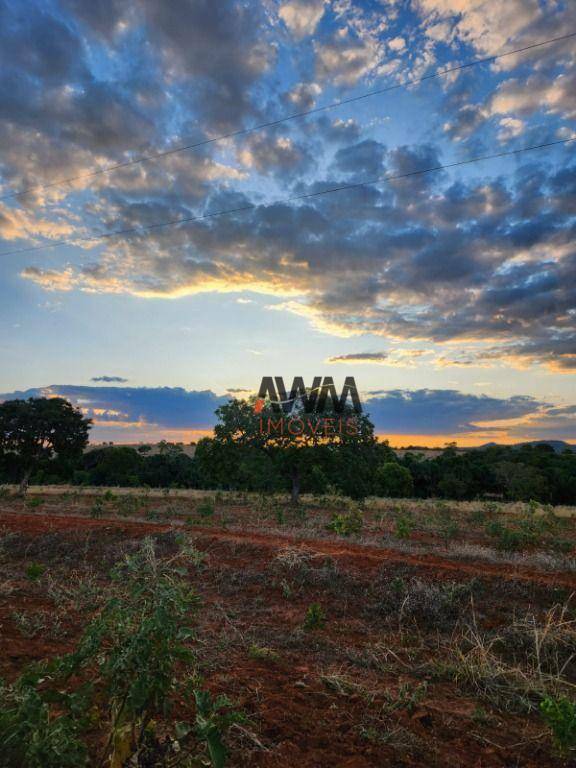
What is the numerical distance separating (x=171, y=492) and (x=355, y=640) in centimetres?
2655

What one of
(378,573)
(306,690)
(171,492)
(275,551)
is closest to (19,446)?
(171,492)

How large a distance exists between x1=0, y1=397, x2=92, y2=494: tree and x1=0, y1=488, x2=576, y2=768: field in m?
18.7

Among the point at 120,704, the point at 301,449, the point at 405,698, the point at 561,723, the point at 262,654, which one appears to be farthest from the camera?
the point at 301,449

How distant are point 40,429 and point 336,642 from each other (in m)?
28.7

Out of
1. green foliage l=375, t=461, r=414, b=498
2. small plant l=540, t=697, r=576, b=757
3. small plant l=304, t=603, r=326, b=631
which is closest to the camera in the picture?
small plant l=540, t=697, r=576, b=757

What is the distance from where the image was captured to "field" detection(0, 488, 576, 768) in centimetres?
382

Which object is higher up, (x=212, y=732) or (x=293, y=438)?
(x=293, y=438)

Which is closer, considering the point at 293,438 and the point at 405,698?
the point at 405,698

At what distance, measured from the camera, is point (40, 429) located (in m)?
30.1

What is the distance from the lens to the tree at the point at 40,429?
97.5 ft

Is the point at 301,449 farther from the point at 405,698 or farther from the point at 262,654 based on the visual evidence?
the point at 405,698

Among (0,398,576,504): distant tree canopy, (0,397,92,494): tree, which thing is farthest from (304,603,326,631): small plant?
(0,397,92,494): tree

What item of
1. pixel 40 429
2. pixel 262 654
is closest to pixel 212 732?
pixel 262 654

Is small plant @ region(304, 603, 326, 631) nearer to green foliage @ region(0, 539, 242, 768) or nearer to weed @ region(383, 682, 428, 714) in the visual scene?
weed @ region(383, 682, 428, 714)
